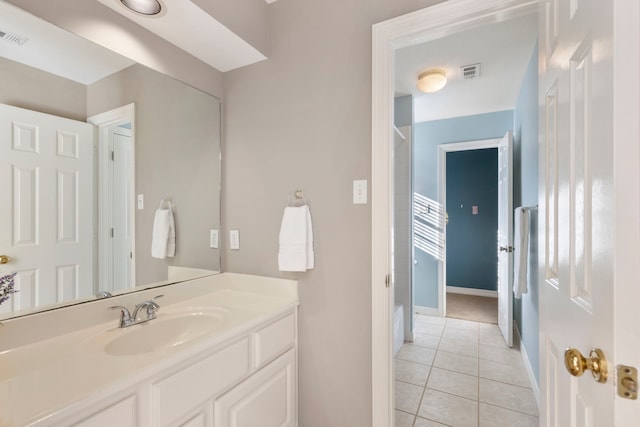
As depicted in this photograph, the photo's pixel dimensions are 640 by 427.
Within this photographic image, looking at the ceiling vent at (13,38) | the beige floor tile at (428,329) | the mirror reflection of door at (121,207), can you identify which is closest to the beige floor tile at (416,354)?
the beige floor tile at (428,329)

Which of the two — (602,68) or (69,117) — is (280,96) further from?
(602,68)

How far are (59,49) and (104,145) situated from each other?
15.0 inches

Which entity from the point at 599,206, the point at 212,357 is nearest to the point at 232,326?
the point at 212,357

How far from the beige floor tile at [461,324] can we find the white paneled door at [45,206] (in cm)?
340

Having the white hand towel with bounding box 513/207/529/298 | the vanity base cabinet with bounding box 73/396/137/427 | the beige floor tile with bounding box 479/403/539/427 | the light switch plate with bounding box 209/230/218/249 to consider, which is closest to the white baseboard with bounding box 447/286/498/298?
the white hand towel with bounding box 513/207/529/298

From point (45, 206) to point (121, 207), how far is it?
0.29 meters

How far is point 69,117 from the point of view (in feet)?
3.94

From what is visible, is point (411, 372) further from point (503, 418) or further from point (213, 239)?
point (213, 239)

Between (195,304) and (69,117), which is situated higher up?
(69,117)

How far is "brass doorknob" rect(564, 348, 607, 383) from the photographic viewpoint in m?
0.53

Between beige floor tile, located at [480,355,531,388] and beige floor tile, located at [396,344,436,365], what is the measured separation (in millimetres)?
404

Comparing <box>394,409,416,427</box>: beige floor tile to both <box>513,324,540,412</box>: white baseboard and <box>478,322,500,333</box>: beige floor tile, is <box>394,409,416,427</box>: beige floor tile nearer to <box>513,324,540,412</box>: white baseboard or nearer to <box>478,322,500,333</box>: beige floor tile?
<box>513,324,540,412</box>: white baseboard

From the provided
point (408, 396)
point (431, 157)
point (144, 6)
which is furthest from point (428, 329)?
point (144, 6)

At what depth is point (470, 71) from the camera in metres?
2.47
